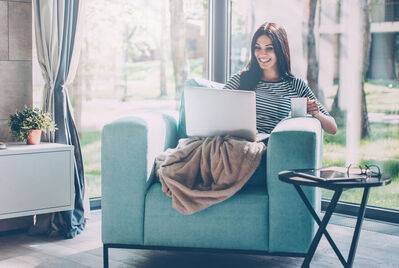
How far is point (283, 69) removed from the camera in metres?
3.09

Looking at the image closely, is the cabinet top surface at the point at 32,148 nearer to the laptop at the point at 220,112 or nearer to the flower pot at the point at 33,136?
the flower pot at the point at 33,136

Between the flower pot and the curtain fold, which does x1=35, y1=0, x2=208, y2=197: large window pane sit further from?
the flower pot

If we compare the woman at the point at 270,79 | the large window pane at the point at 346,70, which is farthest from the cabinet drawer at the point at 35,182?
the large window pane at the point at 346,70

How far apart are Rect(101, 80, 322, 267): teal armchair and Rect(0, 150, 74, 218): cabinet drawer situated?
0.60 metres

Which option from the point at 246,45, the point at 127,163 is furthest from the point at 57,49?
the point at 246,45

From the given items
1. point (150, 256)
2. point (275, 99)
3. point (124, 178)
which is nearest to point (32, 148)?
point (124, 178)

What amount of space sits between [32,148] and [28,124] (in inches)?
6.7

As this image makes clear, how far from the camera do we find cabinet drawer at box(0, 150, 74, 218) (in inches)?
109

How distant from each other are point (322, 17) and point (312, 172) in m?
1.95

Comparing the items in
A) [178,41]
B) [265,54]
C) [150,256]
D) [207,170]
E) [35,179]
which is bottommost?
[150,256]

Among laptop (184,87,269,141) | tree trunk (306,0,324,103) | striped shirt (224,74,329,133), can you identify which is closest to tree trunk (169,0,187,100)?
tree trunk (306,0,324,103)

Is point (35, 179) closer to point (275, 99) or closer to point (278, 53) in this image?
point (275, 99)

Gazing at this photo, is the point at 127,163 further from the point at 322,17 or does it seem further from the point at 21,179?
the point at 322,17

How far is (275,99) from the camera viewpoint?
9.84 ft
